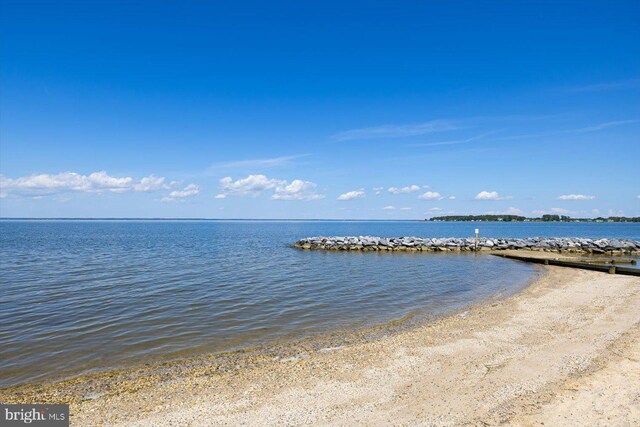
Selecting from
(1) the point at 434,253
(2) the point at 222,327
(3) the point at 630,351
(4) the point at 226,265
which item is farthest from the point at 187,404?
(1) the point at 434,253

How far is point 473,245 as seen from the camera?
42.0 m

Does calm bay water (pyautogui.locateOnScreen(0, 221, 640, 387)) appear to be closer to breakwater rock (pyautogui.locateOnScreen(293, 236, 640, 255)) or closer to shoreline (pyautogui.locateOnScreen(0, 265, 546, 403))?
shoreline (pyautogui.locateOnScreen(0, 265, 546, 403))

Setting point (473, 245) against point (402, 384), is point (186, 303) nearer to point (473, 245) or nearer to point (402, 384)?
point (402, 384)

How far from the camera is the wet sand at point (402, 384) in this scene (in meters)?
5.88

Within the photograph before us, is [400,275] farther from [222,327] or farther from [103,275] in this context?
[103,275]

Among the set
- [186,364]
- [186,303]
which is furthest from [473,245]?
[186,364]

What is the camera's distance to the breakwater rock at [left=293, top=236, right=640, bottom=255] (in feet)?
129

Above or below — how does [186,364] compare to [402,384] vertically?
below

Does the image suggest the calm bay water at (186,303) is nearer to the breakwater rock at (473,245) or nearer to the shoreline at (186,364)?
the shoreline at (186,364)

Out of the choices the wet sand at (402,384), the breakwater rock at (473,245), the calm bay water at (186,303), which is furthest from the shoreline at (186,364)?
the breakwater rock at (473,245)

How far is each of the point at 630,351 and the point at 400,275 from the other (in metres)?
15.6

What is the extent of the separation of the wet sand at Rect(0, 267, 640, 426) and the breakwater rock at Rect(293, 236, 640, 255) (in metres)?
31.1

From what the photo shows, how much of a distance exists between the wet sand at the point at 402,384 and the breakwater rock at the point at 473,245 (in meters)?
31.1

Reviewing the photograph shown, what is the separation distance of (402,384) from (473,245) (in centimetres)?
3844
